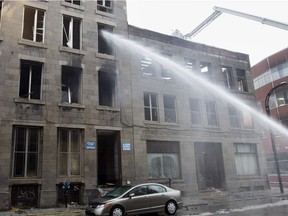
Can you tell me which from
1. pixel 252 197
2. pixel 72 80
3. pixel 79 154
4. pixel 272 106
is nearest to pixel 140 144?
pixel 79 154

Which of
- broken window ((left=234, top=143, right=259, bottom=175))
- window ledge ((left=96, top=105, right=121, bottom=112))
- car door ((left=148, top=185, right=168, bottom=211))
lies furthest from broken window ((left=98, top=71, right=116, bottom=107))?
broken window ((left=234, top=143, right=259, bottom=175))

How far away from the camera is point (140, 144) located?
20031mm

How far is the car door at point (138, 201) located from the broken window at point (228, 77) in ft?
51.4

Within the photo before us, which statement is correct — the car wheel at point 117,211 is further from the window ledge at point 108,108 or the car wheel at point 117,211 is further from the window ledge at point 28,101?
the window ledge at point 28,101

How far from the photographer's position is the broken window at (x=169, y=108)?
2223 centimetres

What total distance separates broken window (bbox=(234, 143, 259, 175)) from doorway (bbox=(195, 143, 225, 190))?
5.61 ft

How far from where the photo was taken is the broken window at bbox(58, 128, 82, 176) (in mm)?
17469

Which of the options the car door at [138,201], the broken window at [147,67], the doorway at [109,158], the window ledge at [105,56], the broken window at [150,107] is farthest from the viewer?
the broken window at [147,67]

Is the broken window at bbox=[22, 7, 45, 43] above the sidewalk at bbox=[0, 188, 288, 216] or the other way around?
above

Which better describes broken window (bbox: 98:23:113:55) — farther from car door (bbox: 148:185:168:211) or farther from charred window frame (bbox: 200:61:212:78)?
car door (bbox: 148:185:168:211)

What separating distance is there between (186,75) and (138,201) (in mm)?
13213

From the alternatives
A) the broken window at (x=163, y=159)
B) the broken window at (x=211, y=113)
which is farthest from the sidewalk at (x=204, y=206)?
the broken window at (x=211, y=113)

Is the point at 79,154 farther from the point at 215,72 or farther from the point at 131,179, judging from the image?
the point at 215,72

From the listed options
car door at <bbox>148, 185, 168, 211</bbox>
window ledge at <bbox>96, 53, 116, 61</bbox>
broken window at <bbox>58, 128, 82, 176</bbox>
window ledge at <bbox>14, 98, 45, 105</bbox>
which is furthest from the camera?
window ledge at <bbox>96, 53, 116, 61</bbox>
